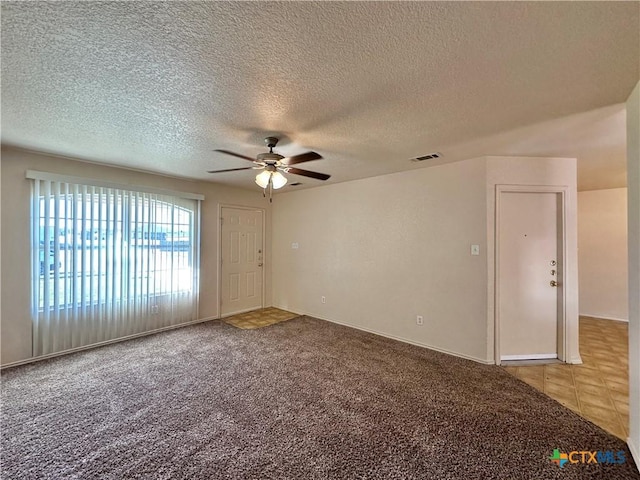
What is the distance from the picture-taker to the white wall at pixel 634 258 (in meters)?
1.74

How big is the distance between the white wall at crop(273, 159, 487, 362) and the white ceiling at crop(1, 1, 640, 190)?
0.91 meters

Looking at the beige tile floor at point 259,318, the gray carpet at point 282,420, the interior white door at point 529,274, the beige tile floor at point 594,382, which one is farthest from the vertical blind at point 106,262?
the beige tile floor at point 594,382

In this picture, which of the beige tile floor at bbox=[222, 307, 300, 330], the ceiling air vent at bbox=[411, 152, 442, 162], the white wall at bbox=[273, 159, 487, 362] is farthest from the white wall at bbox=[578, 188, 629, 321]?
the beige tile floor at bbox=[222, 307, 300, 330]

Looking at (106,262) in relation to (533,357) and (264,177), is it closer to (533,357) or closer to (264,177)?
(264,177)

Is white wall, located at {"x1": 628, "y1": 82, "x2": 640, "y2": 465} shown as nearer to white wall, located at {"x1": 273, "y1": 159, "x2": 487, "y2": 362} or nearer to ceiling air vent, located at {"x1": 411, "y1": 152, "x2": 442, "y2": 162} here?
white wall, located at {"x1": 273, "y1": 159, "x2": 487, "y2": 362}

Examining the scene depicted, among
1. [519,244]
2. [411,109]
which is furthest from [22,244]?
[519,244]

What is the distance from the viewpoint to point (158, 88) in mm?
1750

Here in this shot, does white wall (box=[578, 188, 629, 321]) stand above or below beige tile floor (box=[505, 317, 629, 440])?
above

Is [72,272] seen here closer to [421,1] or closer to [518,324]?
[421,1]

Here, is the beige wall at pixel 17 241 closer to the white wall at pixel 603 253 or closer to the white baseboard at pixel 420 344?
the white baseboard at pixel 420 344

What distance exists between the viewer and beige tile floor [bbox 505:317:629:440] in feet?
7.23

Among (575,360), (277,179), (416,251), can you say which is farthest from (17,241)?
(575,360)

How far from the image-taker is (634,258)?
1796 mm

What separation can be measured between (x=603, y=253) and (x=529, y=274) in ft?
11.1
